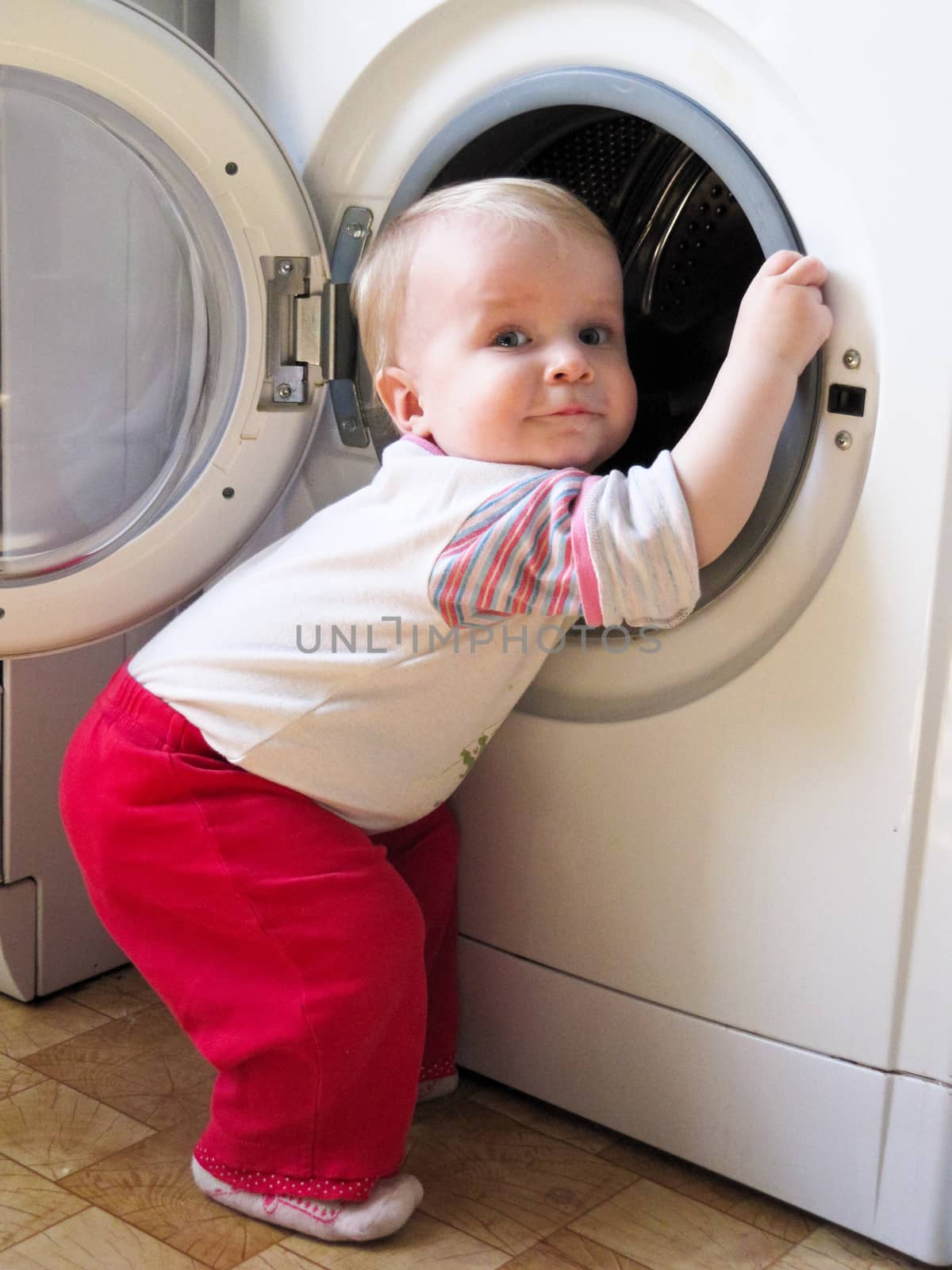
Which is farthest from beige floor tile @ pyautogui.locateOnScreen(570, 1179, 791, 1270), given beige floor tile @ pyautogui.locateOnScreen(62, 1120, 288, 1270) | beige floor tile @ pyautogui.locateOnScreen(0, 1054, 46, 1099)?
beige floor tile @ pyautogui.locateOnScreen(0, 1054, 46, 1099)

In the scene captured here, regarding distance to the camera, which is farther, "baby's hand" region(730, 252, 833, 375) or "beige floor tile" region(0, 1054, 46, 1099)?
"beige floor tile" region(0, 1054, 46, 1099)

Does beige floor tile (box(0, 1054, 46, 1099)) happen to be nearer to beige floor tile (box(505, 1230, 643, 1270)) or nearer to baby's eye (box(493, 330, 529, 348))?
beige floor tile (box(505, 1230, 643, 1270))

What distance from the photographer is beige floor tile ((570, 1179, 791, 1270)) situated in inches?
35.9

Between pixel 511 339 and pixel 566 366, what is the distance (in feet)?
0.19

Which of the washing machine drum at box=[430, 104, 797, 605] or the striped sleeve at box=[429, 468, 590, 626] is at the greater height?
the washing machine drum at box=[430, 104, 797, 605]

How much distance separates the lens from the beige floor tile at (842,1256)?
91 cm

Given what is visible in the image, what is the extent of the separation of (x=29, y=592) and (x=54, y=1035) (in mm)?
424

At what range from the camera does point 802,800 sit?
0.88 meters

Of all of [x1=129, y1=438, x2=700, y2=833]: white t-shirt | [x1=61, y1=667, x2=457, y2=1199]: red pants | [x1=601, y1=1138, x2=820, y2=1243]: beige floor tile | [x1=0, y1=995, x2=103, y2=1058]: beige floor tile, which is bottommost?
[x1=0, y1=995, x2=103, y2=1058]: beige floor tile

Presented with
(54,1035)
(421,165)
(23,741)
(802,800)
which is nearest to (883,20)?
(421,165)

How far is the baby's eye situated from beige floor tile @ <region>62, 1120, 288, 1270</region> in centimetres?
61

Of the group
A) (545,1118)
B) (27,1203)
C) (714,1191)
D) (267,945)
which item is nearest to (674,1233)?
Answer: (714,1191)

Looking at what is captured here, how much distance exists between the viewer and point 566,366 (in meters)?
0.89

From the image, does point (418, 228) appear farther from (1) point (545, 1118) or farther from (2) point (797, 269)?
(1) point (545, 1118)
